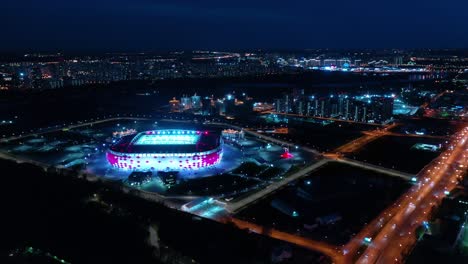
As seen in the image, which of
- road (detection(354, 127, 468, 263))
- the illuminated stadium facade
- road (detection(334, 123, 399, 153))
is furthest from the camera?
road (detection(334, 123, 399, 153))

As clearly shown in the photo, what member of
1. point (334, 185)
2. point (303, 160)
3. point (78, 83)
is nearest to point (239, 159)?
point (303, 160)

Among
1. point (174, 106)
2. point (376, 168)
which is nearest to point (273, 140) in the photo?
point (376, 168)

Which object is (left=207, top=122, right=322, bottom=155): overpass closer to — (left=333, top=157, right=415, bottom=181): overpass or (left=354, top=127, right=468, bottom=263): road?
(left=333, top=157, right=415, bottom=181): overpass

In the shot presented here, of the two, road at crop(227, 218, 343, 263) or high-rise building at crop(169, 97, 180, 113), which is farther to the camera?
high-rise building at crop(169, 97, 180, 113)

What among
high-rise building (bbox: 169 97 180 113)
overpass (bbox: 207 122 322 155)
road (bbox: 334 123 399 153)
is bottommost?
road (bbox: 334 123 399 153)

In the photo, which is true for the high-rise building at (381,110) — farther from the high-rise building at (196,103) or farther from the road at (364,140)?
the high-rise building at (196,103)

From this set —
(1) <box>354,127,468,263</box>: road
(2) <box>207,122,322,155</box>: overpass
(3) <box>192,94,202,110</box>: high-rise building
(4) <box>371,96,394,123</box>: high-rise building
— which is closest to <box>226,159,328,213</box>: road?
(2) <box>207,122,322,155</box>: overpass

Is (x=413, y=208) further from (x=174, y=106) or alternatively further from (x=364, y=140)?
(x=174, y=106)

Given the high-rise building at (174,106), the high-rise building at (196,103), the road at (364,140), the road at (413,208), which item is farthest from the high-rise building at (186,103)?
the road at (413,208)

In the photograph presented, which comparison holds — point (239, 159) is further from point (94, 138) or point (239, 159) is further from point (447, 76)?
point (447, 76)

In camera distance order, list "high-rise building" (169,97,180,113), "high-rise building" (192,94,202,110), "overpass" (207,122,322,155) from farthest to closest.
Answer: "high-rise building" (192,94,202,110), "high-rise building" (169,97,180,113), "overpass" (207,122,322,155)
